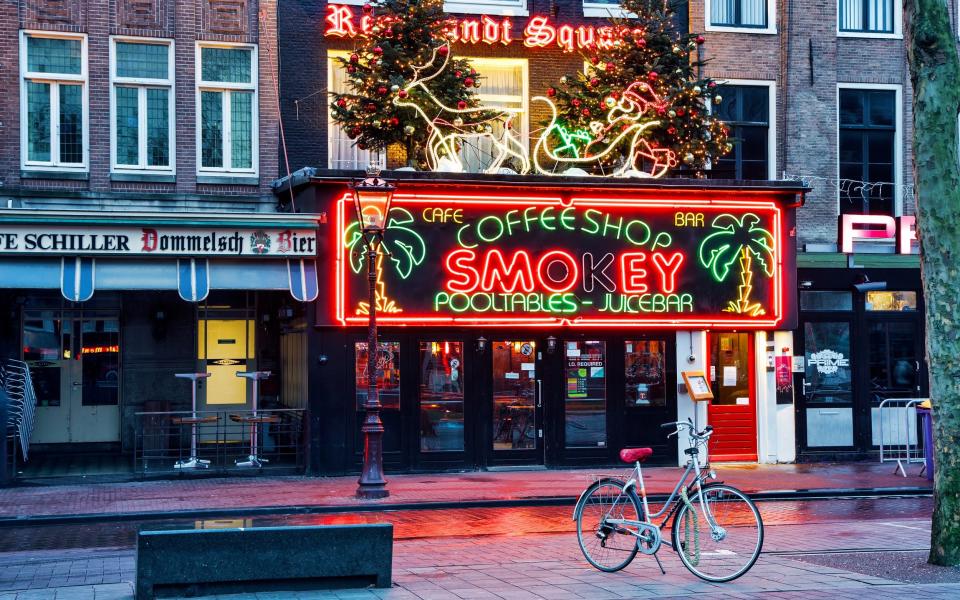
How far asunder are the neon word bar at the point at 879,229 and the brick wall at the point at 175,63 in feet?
36.0

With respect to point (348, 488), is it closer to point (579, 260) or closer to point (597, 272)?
point (579, 260)

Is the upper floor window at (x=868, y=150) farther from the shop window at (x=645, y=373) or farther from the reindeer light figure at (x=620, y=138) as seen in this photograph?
the shop window at (x=645, y=373)

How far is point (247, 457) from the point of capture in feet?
69.5

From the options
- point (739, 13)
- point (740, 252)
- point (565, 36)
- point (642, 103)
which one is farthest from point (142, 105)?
point (739, 13)

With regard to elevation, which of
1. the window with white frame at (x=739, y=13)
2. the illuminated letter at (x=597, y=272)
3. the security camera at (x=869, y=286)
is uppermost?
the window with white frame at (x=739, y=13)

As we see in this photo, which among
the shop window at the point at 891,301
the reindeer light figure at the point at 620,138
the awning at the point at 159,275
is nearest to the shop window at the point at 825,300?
the shop window at the point at 891,301

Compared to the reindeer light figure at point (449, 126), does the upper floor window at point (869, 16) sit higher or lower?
higher

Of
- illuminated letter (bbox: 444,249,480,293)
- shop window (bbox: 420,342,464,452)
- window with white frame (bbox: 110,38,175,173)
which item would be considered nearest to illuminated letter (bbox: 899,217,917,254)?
illuminated letter (bbox: 444,249,480,293)

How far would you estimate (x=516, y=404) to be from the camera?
21.4 metres

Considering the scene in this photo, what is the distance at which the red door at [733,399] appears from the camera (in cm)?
2269

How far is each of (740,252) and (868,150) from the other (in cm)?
437

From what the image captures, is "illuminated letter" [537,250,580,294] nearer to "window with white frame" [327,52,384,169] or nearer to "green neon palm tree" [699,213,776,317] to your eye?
"green neon palm tree" [699,213,776,317]

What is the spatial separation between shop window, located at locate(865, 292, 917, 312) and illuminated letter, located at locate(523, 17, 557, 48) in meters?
8.00

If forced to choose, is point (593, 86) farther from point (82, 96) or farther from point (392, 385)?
point (82, 96)
